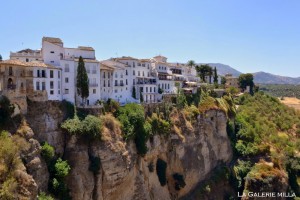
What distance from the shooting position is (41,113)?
3528 cm

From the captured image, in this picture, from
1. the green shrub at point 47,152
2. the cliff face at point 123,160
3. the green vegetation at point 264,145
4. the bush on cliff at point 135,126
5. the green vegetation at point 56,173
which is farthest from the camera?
the green vegetation at point 264,145

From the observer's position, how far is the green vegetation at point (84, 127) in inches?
1428

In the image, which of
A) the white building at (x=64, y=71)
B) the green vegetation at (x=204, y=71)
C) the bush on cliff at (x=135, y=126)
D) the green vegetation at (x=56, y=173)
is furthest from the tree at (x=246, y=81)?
the green vegetation at (x=56, y=173)

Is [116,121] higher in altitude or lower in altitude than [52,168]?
higher

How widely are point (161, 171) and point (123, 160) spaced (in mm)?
9495

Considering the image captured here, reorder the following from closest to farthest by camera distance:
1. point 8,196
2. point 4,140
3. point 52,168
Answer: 1. point 8,196
2. point 4,140
3. point 52,168

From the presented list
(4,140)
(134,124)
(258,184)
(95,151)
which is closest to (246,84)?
(258,184)

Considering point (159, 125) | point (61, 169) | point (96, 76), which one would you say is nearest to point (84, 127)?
point (61, 169)

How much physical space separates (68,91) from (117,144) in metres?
8.60

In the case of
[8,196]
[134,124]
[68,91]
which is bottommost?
[8,196]

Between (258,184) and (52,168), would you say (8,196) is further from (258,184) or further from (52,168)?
(258,184)

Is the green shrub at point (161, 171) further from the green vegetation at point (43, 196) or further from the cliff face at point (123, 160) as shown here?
the green vegetation at point (43, 196)

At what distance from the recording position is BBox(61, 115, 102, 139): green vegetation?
3628cm

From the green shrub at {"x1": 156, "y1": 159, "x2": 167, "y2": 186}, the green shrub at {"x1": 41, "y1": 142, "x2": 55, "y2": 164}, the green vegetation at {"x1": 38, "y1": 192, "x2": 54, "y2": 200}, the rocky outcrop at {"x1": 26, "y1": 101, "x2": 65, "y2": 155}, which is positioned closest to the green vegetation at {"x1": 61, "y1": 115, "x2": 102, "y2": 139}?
the rocky outcrop at {"x1": 26, "y1": 101, "x2": 65, "y2": 155}
